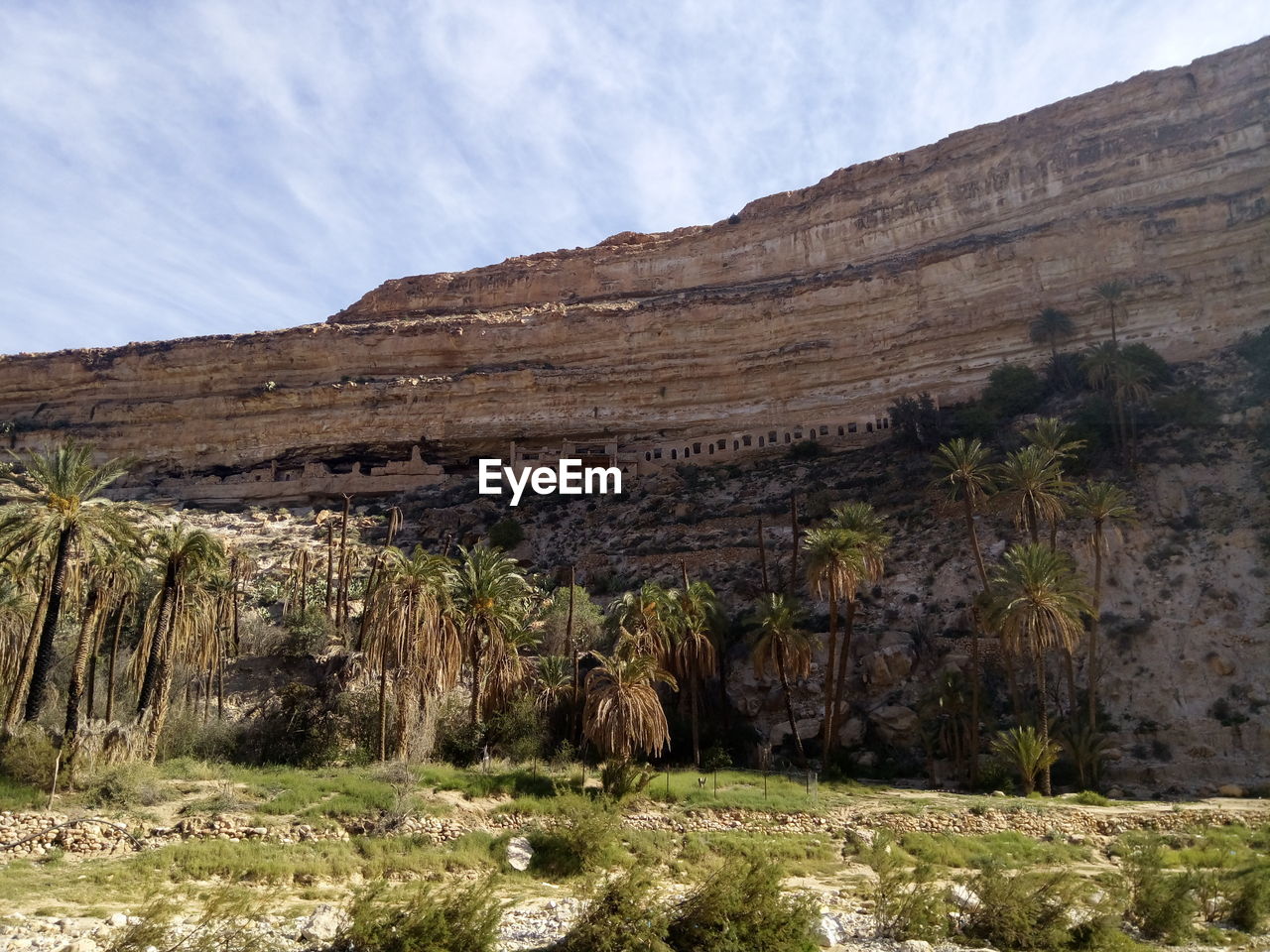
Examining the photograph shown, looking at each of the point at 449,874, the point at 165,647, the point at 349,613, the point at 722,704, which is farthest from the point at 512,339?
the point at 449,874

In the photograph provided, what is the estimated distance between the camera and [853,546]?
28.2 m

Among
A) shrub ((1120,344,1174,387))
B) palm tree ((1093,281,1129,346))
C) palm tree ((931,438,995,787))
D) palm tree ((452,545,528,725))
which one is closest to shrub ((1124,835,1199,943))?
palm tree ((931,438,995,787))

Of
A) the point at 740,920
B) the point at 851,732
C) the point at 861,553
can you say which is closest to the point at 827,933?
the point at 740,920

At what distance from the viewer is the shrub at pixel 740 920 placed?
14.2m

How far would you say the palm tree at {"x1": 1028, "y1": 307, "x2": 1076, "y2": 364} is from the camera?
4997 cm

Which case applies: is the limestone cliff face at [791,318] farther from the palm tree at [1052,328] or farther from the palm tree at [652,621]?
the palm tree at [652,621]

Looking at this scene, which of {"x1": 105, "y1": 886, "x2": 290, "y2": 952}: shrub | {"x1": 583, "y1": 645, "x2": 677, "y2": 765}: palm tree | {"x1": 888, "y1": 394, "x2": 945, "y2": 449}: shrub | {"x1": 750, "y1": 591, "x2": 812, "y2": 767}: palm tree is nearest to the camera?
{"x1": 105, "y1": 886, "x2": 290, "y2": 952}: shrub

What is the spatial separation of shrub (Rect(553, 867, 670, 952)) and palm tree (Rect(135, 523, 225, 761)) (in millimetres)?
12356

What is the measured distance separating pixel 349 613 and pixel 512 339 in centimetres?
3459

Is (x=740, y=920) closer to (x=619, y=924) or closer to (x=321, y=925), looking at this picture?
(x=619, y=924)

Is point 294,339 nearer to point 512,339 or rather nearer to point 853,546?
point 512,339

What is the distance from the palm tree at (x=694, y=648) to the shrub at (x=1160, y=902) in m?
12.9

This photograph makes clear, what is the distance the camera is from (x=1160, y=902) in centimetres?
1616

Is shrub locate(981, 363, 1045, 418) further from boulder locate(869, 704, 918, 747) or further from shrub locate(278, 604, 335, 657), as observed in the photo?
shrub locate(278, 604, 335, 657)
